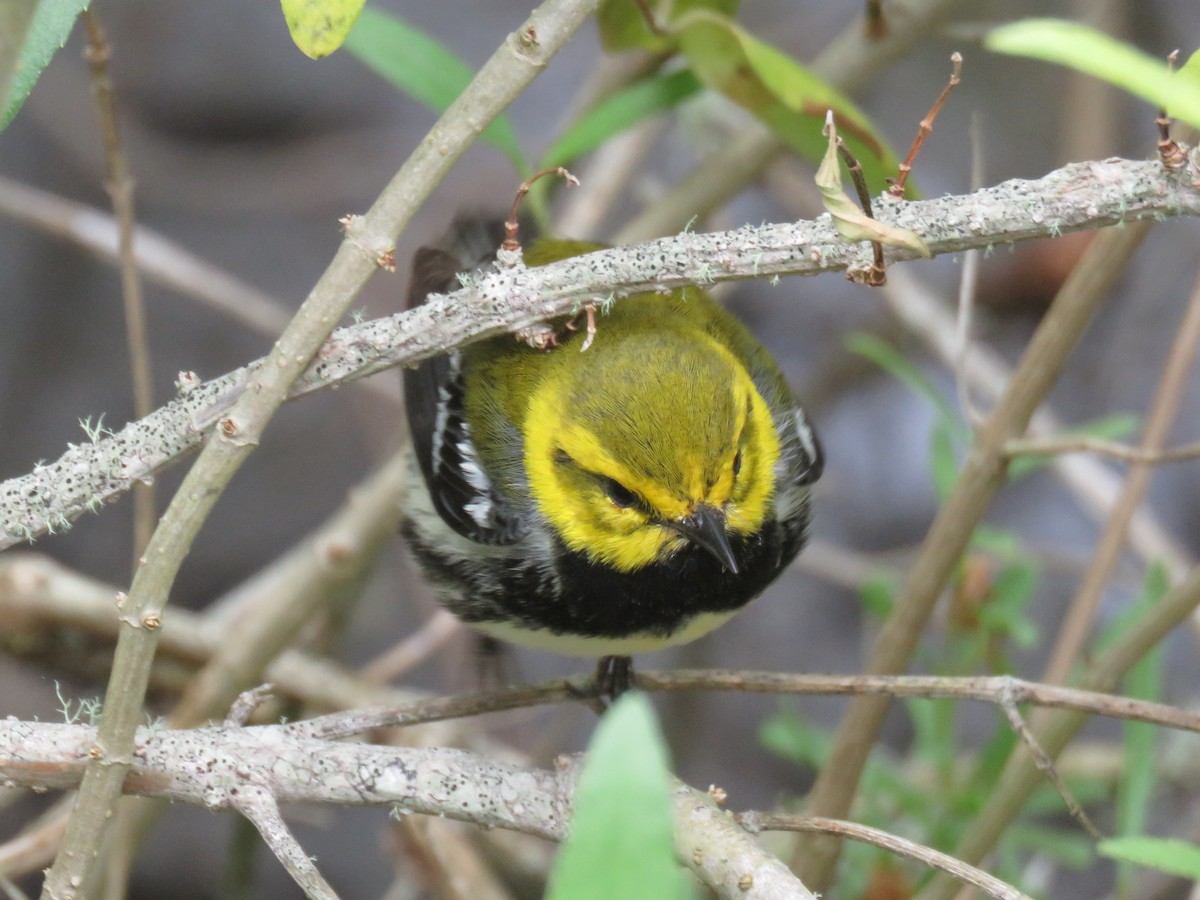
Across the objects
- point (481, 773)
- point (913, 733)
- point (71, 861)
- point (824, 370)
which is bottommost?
point (71, 861)

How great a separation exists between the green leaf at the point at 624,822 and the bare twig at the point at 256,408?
2.27 ft

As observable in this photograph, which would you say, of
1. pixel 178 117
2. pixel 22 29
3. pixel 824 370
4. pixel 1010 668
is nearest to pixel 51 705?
pixel 178 117

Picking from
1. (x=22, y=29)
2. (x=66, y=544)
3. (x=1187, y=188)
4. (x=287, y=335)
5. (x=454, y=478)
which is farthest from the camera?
(x=66, y=544)

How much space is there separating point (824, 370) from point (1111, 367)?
3.26 ft

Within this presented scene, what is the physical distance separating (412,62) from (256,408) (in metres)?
0.90

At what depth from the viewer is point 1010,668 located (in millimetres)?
2256

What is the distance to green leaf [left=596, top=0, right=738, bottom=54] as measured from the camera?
6.52ft

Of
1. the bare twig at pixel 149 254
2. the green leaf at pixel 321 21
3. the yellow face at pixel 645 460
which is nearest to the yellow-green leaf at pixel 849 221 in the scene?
the green leaf at pixel 321 21

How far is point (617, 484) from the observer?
193 cm

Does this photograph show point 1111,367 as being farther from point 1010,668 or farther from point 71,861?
point 71,861

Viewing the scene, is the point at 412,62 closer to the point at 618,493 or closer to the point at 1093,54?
the point at 618,493

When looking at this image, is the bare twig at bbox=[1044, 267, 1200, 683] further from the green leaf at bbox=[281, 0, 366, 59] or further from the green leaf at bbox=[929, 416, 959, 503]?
the green leaf at bbox=[281, 0, 366, 59]

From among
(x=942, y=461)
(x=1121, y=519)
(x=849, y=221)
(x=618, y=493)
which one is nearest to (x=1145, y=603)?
(x=1121, y=519)

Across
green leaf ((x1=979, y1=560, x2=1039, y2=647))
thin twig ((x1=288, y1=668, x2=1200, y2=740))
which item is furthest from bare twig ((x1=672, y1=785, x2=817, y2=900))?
green leaf ((x1=979, y1=560, x2=1039, y2=647))
